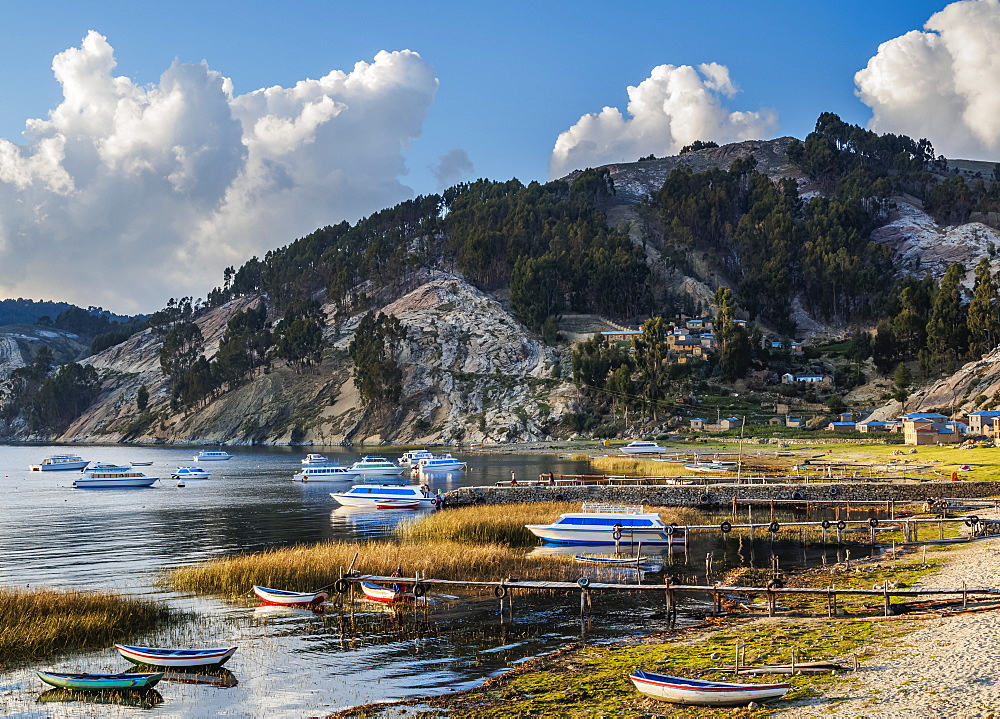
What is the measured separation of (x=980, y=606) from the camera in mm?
34781

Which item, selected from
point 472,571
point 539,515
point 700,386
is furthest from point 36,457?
point 472,571

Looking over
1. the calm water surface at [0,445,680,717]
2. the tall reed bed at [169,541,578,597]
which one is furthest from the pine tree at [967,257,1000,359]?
the tall reed bed at [169,541,578,597]

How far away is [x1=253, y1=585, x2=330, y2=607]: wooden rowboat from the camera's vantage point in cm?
4138

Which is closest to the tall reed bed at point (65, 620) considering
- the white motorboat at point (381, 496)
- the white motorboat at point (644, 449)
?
the white motorboat at point (381, 496)

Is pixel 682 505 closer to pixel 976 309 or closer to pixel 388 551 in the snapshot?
pixel 388 551

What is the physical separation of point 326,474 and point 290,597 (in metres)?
86.5

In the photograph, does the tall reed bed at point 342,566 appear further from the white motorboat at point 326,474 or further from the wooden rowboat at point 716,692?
the white motorboat at point 326,474

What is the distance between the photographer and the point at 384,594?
4225 cm

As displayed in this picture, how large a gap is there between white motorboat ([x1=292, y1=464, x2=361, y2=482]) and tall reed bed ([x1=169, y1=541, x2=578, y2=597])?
72535 mm

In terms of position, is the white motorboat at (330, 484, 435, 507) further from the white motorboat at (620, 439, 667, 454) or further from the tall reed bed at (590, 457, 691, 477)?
the white motorboat at (620, 439, 667, 454)

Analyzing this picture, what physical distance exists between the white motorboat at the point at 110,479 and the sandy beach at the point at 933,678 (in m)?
113

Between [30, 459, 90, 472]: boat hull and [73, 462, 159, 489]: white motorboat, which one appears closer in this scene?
[73, 462, 159, 489]: white motorboat

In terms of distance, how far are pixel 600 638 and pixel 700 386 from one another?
168 metres

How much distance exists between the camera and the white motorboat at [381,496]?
89.9 metres
